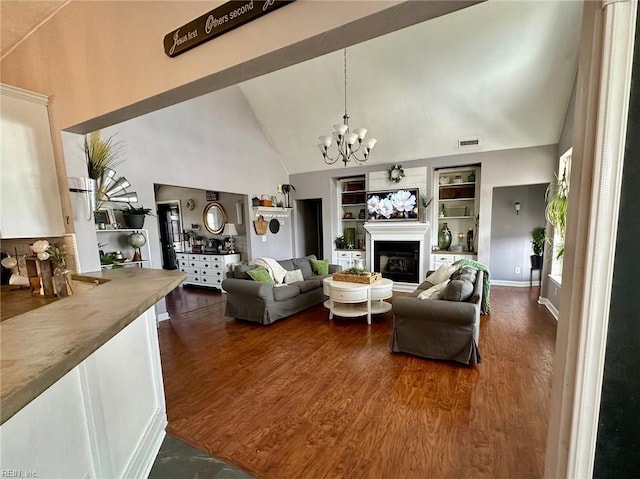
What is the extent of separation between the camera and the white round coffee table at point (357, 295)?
12.1 ft

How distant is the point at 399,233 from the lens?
5816 mm

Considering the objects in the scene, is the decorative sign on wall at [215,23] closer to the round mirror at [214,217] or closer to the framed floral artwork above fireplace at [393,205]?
the framed floral artwork above fireplace at [393,205]

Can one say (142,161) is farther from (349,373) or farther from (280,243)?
(349,373)

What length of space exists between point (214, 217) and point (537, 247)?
6.84 metres

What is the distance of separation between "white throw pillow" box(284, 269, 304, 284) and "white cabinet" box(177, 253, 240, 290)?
1.74m

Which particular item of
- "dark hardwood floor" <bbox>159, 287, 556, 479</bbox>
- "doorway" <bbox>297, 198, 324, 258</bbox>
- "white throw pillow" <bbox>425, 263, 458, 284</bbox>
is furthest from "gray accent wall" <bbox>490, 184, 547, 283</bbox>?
"doorway" <bbox>297, 198, 324, 258</bbox>

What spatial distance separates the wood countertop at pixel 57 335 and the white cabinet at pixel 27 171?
1.04 metres

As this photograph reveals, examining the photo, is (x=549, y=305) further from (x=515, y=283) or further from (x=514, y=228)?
Result: (x=514, y=228)

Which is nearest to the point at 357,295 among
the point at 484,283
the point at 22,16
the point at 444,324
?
the point at 444,324

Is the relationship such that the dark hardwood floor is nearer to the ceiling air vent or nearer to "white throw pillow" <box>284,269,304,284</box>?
"white throw pillow" <box>284,269,304,284</box>

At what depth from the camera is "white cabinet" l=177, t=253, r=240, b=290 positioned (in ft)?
19.6

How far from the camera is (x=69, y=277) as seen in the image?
1.90 metres

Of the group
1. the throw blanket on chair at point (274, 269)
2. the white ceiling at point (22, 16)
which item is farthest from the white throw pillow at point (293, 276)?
the white ceiling at point (22, 16)

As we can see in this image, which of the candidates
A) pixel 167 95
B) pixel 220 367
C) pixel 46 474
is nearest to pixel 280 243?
pixel 220 367
